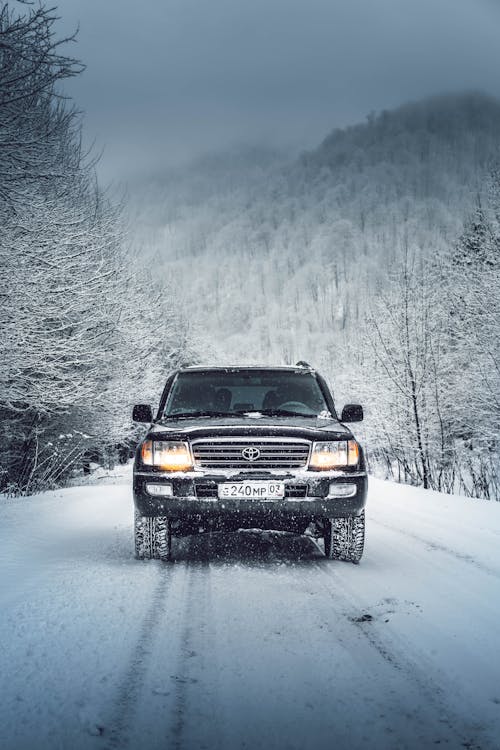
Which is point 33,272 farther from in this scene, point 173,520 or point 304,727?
point 304,727

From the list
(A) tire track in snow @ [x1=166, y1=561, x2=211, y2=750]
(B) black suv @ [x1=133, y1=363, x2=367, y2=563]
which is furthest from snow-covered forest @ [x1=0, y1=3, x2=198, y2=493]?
(A) tire track in snow @ [x1=166, y1=561, x2=211, y2=750]

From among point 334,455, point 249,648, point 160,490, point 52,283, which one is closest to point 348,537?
point 334,455

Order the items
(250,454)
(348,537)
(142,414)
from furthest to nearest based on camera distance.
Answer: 1. (142,414)
2. (348,537)
3. (250,454)

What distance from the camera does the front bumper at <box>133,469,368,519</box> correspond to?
457 centimetres

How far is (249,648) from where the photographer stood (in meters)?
3.02

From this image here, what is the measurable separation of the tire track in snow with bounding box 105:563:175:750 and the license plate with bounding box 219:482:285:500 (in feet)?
2.90

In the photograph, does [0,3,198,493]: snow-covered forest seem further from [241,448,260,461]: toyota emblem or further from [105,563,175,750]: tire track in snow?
[105,563,175,750]: tire track in snow

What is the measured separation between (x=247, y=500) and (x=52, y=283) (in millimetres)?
8147

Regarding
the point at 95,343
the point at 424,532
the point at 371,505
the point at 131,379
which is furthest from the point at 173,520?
the point at 131,379

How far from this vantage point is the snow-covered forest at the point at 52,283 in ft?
25.8

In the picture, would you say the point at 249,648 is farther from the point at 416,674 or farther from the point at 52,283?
the point at 52,283

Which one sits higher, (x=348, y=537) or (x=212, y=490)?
(x=212, y=490)

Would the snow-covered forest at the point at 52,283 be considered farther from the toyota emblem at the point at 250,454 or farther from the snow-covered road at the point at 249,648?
the snow-covered road at the point at 249,648

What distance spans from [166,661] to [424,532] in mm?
4516
